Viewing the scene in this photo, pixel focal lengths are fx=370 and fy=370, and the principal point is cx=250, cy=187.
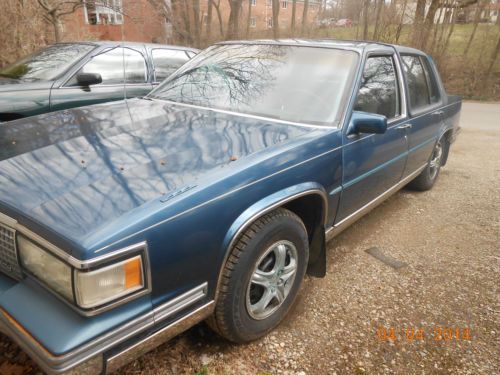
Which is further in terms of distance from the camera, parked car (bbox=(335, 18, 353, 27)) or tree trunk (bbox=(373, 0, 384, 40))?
parked car (bbox=(335, 18, 353, 27))

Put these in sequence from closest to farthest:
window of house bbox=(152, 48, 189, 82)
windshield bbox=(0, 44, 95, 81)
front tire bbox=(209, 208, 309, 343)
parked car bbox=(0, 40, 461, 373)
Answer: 1. parked car bbox=(0, 40, 461, 373)
2. front tire bbox=(209, 208, 309, 343)
3. windshield bbox=(0, 44, 95, 81)
4. window of house bbox=(152, 48, 189, 82)

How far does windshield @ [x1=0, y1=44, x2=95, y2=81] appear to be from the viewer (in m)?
4.40

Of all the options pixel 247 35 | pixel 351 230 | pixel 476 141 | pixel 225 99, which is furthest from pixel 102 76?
pixel 247 35

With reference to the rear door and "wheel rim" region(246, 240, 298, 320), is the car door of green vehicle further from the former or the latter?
the rear door

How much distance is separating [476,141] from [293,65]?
22.5 feet

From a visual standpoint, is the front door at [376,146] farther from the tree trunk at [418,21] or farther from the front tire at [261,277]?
the tree trunk at [418,21]

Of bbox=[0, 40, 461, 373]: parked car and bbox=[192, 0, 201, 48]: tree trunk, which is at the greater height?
bbox=[192, 0, 201, 48]: tree trunk

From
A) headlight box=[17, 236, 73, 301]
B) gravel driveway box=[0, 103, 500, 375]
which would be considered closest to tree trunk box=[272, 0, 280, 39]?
gravel driveway box=[0, 103, 500, 375]

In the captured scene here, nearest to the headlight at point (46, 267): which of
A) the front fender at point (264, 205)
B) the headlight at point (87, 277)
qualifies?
the headlight at point (87, 277)

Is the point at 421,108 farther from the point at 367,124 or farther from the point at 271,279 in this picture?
the point at 271,279

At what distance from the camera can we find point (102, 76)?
185 inches

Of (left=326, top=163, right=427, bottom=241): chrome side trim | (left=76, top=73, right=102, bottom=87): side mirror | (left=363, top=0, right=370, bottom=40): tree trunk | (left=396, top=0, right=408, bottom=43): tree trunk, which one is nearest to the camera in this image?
(left=326, top=163, right=427, bottom=241): chrome side trim

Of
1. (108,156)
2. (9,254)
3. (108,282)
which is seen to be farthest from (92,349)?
(108,156)

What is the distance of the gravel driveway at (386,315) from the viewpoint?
2047 mm
